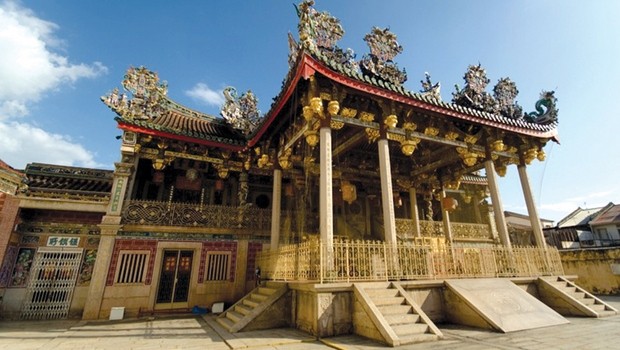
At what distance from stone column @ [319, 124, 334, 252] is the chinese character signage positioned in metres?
10.2

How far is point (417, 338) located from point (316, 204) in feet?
33.1

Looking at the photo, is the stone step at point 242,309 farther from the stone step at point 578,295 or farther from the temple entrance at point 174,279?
the stone step at point 578,295

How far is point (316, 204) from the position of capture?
15.3 m

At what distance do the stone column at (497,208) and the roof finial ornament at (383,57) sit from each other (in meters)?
5.01

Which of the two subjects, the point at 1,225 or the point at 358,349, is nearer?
the point at 358,349

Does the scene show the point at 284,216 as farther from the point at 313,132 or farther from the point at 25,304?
the point at 25,304

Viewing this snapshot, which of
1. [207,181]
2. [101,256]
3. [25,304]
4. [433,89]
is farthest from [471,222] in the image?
[25,304]

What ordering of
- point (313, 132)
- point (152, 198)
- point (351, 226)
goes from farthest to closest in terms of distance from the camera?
point (351, 226) → point (152, 198) → point (313, 132)

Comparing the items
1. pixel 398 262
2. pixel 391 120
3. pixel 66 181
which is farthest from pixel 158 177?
pixel 398 262

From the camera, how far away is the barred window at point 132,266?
1076cm

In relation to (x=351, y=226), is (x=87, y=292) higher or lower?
lower

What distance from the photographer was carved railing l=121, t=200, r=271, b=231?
37.5ft

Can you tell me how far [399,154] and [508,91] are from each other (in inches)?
198

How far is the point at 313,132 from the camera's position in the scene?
29.4 ft
